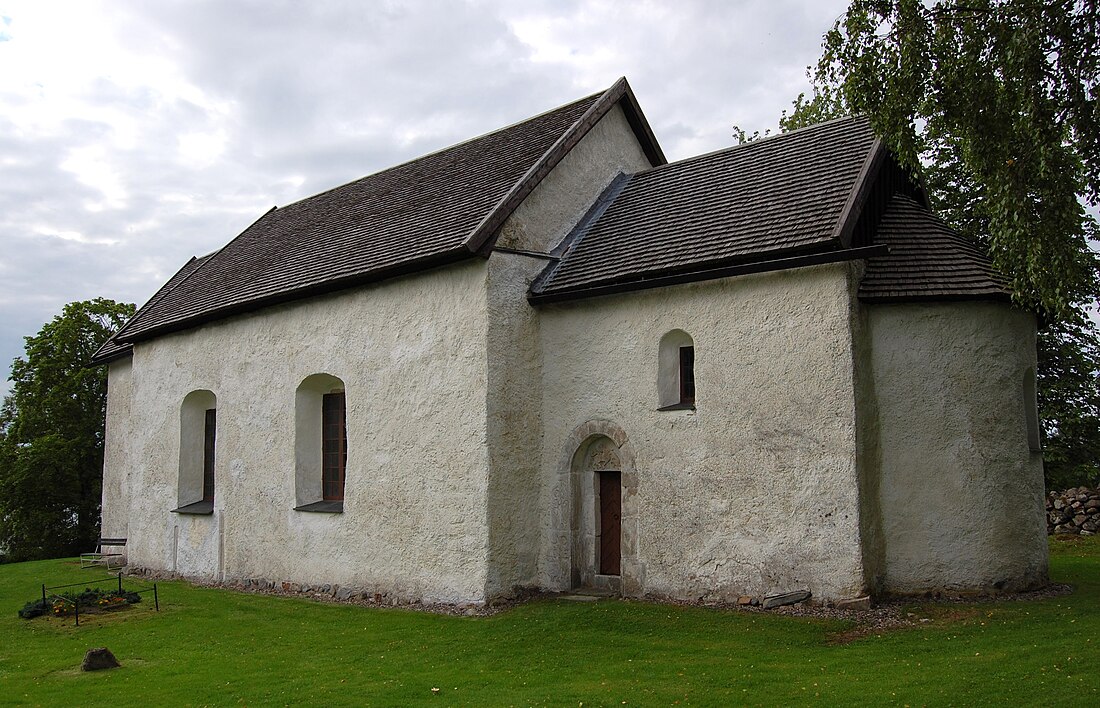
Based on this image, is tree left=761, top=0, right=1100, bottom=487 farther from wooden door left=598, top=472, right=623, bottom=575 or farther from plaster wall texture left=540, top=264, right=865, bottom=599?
wooden door left=598, top=472, right=623, bottom=575

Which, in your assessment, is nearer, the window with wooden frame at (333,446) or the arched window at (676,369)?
the arched window at (676,369)

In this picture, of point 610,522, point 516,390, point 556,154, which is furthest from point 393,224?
point 610,522

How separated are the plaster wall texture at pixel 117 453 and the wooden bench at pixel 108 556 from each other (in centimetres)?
65

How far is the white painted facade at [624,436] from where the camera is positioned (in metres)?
12.4

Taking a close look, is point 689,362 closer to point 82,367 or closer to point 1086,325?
point 1086,325

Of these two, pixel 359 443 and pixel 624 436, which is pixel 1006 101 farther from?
pixel 359 443

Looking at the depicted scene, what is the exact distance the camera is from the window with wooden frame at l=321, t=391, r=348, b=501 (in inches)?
686

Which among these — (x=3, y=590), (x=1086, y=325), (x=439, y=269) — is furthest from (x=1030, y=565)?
(x=3, y=590)

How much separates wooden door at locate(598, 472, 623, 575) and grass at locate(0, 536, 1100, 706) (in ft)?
4.23

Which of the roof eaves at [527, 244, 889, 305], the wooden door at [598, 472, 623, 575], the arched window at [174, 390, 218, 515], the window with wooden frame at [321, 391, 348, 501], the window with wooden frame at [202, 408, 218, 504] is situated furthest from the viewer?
the window with wooden frame at [202, 408, 218, 504]

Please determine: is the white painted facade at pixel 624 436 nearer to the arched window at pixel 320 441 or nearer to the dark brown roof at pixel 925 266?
the arched window at pixel 320 441

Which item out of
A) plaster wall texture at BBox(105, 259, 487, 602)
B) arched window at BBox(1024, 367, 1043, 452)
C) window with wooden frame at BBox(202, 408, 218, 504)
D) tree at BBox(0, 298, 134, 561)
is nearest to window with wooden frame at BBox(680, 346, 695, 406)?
plaster wall texture at BBox(105, 259, 487, 602)

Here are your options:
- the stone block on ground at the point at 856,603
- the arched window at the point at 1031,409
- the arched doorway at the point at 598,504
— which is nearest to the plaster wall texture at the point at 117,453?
the arched doorway at the point at 598,504

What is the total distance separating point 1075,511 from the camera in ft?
73.0
